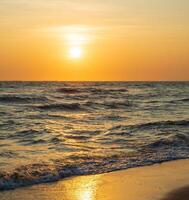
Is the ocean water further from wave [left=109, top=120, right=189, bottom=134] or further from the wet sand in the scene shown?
the wet sand

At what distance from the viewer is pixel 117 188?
9344 mm

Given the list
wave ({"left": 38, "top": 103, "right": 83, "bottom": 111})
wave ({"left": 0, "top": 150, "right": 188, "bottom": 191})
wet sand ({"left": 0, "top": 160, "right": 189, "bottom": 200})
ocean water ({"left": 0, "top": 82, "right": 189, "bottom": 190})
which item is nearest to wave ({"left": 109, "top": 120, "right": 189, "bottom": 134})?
ocean water ({"left": 0, "top": 82, "right": 189, "bottom": 190})

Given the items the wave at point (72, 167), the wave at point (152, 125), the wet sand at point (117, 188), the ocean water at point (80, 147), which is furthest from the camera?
the wave at point (152, 125)

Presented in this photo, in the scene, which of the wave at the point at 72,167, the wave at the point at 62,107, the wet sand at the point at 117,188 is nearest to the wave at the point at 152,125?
the wave at the point at 72,167

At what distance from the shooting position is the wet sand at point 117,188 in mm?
8727

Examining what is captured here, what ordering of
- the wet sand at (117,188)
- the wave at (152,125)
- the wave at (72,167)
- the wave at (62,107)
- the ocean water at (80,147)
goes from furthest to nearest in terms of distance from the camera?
the wave at (62,107) < the wave at (152,125) < the ocean water at (80,147) < the wave at (72,167) < the wet sand at (117,188)

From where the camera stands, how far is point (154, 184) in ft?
31.7

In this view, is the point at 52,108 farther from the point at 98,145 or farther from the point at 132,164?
the point at 132,164

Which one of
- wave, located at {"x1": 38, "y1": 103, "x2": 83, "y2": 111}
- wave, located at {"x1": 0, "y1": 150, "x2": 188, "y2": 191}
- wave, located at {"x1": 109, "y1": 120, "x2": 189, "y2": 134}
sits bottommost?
wave, located at {"x1": 0, "y1": 150, "x2": 188, "y2": 191}

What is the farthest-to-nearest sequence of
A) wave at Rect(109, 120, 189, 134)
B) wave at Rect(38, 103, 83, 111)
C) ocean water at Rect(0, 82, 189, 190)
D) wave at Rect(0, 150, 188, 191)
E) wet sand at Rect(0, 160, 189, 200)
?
wave at Rect(38, 103, 83, 111)
wave at Rect(109, 120, 189, 134)
ocean water at Rect(0, 82, 189, 190)
wave at Rect(0, 150, 188, 191)
wet sand at Rect(0, 160, 189, 200)

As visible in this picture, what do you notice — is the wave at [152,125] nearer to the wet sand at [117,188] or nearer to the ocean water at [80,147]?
the ocean water at [80,147]

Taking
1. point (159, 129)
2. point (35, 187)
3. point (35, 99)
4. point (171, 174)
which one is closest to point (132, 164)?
point (171, 174)

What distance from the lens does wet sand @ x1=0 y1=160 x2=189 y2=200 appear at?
8727 millimetres

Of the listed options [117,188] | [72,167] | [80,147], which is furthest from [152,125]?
[117,188]
